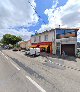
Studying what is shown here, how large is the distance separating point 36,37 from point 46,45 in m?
9.49

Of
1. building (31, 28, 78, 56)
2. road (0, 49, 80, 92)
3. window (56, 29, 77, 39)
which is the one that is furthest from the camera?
window (56, 29, 77, 39)

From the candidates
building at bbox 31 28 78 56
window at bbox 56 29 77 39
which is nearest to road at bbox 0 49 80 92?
building at bbox 31 28 78 56

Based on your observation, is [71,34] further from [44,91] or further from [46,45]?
[44,91]

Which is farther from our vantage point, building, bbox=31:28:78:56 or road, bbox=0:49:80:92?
building, bbox=31:28:78:56

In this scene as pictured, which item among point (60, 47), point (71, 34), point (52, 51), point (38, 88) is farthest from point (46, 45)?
point (38, 88)

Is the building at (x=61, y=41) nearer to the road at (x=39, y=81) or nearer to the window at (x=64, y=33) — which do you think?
the window at (x=64, y=33)

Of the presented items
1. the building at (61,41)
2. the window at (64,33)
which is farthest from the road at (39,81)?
the window at (64,33)

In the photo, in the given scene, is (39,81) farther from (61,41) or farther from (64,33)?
(64,33)

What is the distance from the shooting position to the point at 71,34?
110 feet

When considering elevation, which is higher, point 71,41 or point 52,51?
point 71,41

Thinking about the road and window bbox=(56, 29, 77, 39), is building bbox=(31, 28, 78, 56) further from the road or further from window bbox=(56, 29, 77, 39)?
the road

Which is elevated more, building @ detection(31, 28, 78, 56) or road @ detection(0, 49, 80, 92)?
building @ detection(31, 28, 78, 56)

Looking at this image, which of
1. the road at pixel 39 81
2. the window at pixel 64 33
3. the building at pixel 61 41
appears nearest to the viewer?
the road at pixel 39 81

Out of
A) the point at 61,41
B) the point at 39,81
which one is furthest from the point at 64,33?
the point at 39,81
